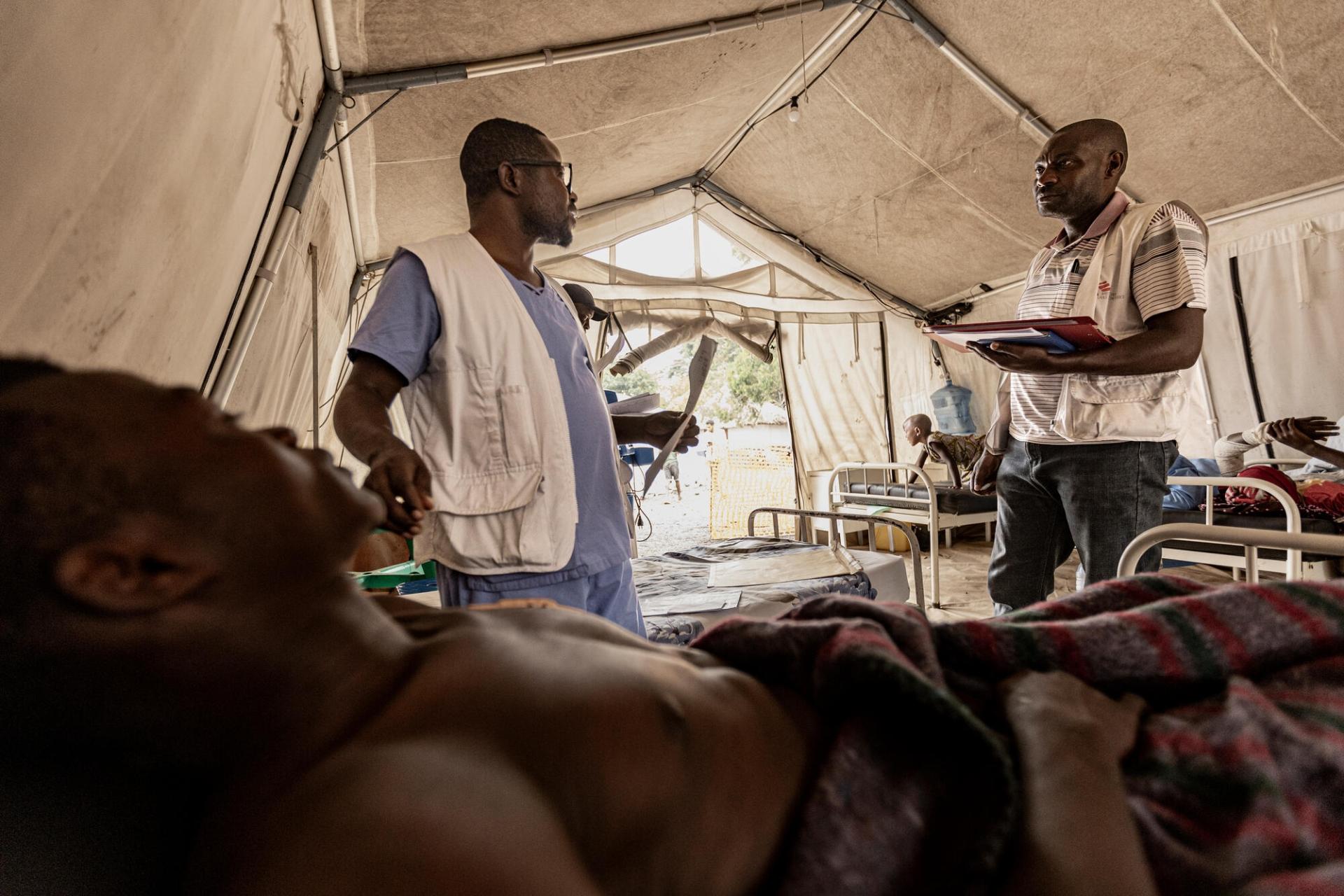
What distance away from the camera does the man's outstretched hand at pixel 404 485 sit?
0.97 meters

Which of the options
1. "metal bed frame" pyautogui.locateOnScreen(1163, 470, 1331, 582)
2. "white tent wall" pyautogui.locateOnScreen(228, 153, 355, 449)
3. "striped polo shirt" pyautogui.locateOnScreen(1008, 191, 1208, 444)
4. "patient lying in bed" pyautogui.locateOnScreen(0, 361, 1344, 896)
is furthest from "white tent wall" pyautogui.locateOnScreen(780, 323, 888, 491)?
"patient lying in bed" pyautogui.locateOnScreen(0, 361, 1344, 896)

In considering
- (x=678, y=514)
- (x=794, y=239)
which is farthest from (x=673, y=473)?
(x=794, y=239)

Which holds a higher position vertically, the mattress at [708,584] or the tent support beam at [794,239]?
the tent support beam at [794,239]

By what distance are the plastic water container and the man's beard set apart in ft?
19.7

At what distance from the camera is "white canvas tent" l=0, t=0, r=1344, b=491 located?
1104mm

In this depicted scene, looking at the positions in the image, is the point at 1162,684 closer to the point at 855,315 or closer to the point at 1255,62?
the point at 1255,62

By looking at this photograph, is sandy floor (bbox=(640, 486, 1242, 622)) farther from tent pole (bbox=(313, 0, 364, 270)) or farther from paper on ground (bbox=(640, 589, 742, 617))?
tent pole (bbox=(313, 0, 364, 270))

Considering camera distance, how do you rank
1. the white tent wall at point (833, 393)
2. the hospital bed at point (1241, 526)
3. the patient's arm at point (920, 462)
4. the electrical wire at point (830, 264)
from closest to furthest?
the hospital bed at point (1241, 526) < the patient's arm at point (920, 462) < the electrical wire at point (830, 264) < the white tent wall at point (833, 393)

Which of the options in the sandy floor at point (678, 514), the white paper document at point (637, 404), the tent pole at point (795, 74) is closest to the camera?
the white paper document at point (637, 404)

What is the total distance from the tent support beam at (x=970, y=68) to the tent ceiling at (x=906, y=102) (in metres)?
0.06

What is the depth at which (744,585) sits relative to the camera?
2.88m

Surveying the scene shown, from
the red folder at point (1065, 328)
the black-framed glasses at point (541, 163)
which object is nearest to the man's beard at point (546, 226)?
the black-framed glasses at point (541, 163)

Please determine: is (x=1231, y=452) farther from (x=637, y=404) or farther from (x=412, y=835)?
(x=412, y=835)

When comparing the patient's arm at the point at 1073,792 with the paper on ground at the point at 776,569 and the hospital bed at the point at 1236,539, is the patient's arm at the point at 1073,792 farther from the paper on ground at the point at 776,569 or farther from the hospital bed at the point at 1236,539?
the paper on ground at the point at 776,569
